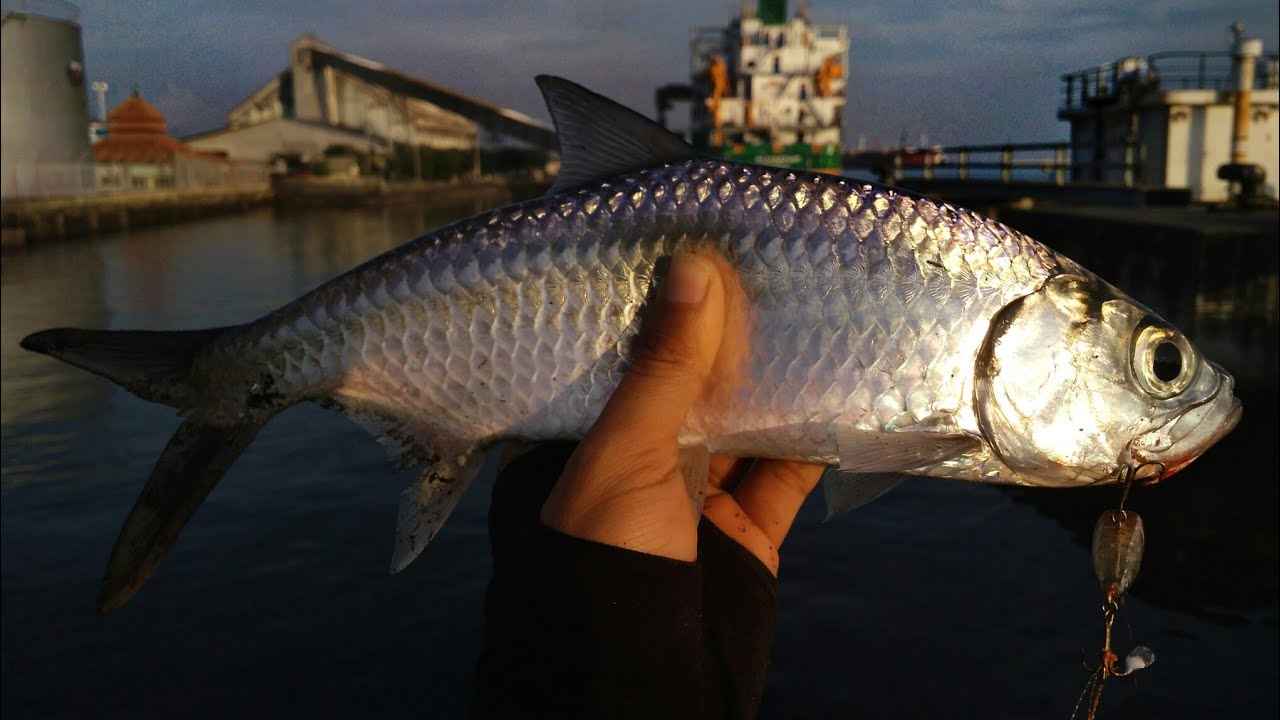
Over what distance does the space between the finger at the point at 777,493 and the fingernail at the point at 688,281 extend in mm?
1199

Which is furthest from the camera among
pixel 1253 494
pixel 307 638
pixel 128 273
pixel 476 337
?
pixel 128 273

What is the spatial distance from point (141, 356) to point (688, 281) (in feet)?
5.63

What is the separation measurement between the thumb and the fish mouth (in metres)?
1.32

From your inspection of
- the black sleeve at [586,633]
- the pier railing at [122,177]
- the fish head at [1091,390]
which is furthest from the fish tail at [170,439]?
the pier railing at [122,177]

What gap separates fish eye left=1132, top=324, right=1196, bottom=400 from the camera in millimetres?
2801

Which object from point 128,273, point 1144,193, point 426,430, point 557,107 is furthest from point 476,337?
point 128,273

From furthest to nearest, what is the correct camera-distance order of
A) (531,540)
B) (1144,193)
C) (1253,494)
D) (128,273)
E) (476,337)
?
(128,273) → (1144,193) → (1253,494) → (476,337) → (531,540)

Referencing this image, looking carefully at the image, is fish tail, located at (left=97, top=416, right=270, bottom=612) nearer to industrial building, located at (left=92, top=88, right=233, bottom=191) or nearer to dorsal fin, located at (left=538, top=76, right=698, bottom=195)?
dorsal fin, located at (left=538, top=76, right=698, bottom=195)

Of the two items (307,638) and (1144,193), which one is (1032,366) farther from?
(1144,193)

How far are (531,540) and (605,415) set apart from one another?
1.36 ft

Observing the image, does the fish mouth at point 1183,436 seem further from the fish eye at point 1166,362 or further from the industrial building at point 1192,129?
the industrial building at point 1192,129

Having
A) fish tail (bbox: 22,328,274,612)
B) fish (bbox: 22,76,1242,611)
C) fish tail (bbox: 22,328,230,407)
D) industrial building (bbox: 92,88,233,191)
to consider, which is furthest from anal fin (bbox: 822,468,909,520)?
industrial building (bbox: 92,88,233,191)

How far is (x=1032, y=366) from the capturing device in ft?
9.31

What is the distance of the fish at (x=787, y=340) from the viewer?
2834 mm
